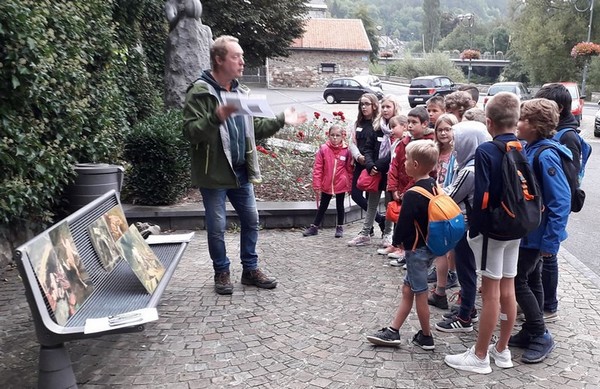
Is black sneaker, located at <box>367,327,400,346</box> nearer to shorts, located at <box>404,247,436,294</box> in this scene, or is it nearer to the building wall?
shorts, located at <box>404,247,436,294</box>

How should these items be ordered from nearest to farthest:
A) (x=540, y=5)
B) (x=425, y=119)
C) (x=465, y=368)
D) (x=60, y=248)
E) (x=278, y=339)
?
(x=60, y=248)
(x=465, y=368)
(x=278, y=339)
(x=425, y=119)
(x=540, y=5)

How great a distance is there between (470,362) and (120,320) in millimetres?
2177

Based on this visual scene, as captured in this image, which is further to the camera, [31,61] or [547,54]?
[547,54]

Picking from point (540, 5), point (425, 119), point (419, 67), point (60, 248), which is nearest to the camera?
point (60, 248)

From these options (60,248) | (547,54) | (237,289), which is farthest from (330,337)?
(547,54)

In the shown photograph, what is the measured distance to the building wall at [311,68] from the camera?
46.8m

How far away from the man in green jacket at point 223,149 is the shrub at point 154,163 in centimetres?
242

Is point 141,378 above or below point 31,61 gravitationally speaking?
below

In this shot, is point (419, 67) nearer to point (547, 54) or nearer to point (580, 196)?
point (547, 54)

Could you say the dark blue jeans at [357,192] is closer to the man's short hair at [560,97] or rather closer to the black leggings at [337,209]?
the black leggings at [337,209]

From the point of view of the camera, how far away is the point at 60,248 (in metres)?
3.02

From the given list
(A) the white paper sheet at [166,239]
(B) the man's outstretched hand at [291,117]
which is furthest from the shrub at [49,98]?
(B) the man's outstretched hand at [291,117]

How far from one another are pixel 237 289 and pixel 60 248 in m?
1.90

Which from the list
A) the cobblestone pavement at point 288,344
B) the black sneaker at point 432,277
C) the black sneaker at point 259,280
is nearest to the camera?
the cobblestone pavement at point 288,344
